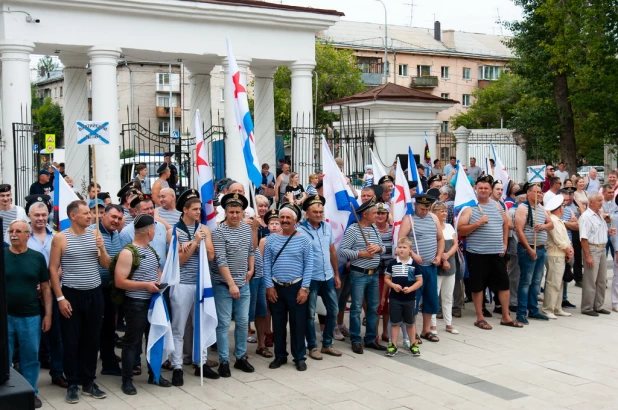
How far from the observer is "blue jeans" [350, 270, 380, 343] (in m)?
9.52

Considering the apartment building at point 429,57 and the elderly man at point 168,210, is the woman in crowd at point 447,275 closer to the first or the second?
the elderly man at point 168,210

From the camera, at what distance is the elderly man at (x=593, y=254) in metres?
11.9

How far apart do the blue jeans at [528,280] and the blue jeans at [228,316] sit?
432 centimetres

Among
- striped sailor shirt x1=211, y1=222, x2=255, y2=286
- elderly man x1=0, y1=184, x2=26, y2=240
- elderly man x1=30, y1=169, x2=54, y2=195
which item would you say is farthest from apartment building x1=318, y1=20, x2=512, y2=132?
striped sailor shirt x1=211, y1=222, x2=255, y2=286

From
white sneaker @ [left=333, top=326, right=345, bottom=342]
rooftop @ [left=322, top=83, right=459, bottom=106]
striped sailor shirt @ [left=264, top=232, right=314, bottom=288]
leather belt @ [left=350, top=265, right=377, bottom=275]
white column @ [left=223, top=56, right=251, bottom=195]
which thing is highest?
rooftop @ [left=322, top=83, right=459, bottom=106]

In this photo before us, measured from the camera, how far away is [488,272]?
1098cm

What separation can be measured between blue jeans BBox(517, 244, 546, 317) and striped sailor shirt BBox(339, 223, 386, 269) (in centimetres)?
268

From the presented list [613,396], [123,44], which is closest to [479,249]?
[613,396]

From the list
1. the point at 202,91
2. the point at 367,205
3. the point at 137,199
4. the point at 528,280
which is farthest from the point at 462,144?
the point at 137,199

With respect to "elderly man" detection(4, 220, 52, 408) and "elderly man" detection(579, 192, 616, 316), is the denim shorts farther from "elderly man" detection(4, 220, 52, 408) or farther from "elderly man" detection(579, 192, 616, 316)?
"elderly man" detection(579, 192, 616, 316)

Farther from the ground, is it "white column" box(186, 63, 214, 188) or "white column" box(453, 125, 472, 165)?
"white column" box(186, 63, 214, 188)

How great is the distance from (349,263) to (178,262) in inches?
93.9

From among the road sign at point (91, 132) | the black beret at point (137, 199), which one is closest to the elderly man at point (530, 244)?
the black beret at point (137, 199)

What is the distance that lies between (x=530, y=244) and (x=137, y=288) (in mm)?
5996
